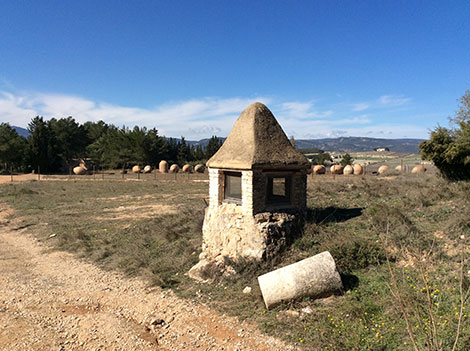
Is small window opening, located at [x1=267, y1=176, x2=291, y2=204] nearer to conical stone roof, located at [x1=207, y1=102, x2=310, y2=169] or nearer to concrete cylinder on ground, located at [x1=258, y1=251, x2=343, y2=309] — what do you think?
conical stone roof, located at [x1=207, y1=102, x2=310, y2=169]

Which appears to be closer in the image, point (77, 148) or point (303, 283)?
point (303, 283)

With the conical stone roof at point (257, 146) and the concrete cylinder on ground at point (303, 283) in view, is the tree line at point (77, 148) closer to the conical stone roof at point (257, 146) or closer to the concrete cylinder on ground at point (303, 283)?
the conical stone roof at point (257, 146)

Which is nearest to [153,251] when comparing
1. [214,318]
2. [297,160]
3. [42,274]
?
[42,274]

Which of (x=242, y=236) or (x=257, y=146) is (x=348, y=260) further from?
(x=257, y=146)

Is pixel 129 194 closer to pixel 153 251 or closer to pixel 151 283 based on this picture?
pixel 153 251

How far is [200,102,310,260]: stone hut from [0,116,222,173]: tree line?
46791 millimetres

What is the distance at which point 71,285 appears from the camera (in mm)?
9680

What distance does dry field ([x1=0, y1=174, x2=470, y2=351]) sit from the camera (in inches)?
228

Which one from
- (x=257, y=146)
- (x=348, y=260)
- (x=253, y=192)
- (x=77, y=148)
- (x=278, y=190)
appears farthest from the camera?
(x=77, y=148)

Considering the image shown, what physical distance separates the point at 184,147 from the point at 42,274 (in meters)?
54.0

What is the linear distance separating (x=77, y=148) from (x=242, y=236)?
6247cm

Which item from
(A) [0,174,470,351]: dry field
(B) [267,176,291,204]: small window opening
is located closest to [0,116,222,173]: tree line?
(A) [0,174,470,351]: dry field

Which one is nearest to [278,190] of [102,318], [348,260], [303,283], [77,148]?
[348,260]

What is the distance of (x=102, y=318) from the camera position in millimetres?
7695
